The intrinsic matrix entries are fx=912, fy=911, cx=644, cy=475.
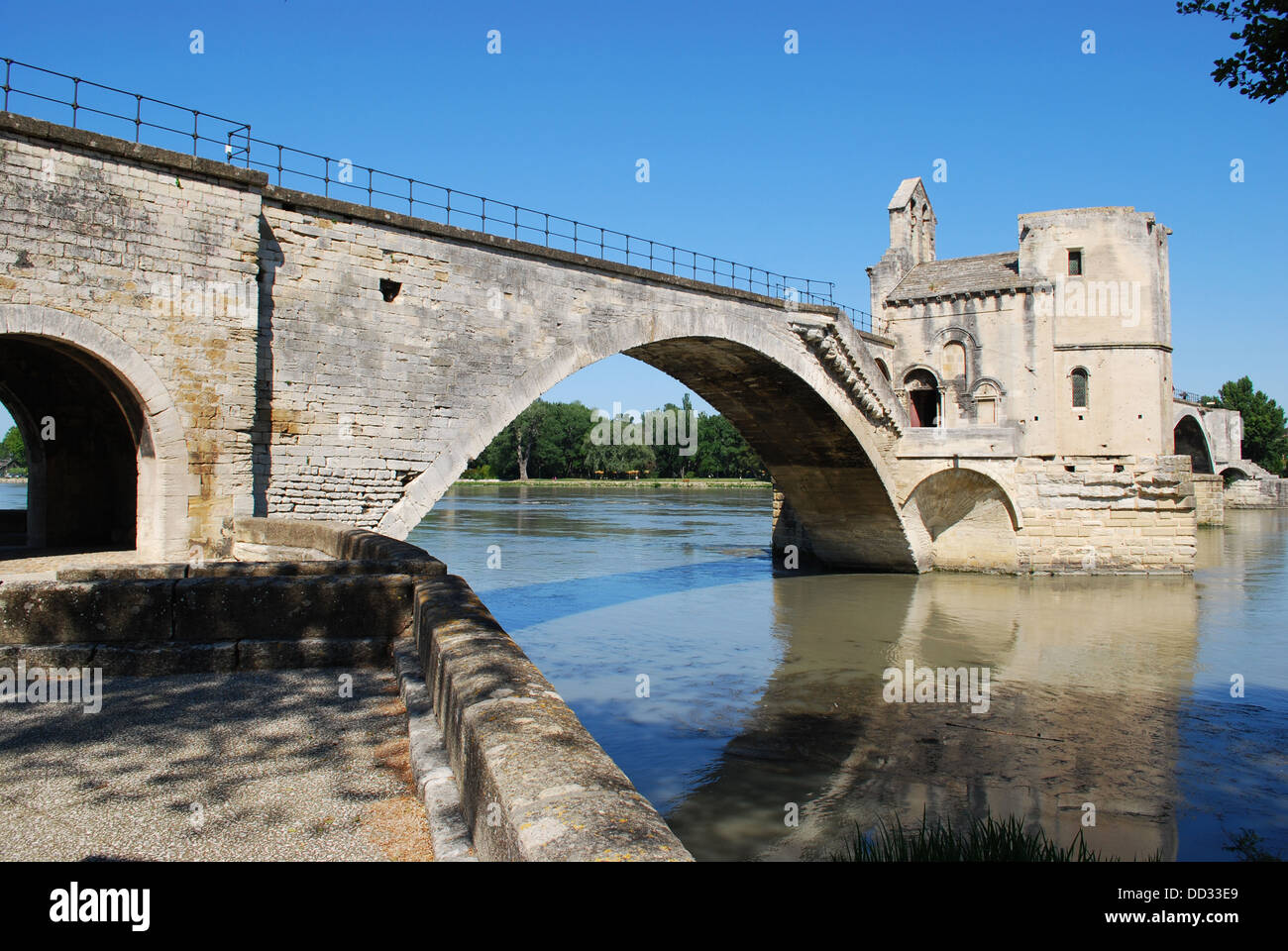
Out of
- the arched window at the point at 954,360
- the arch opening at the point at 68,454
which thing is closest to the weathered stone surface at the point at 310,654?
the arch opening at the point at 68,454

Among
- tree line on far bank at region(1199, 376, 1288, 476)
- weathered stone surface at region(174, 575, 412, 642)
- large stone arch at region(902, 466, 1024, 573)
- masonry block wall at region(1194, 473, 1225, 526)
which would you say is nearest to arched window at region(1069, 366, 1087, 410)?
large stone arch at region(902, 466, 1024, 573)

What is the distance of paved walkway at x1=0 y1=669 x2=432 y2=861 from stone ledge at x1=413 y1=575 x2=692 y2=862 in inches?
12.2

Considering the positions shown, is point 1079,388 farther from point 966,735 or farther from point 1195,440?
point 1195,440

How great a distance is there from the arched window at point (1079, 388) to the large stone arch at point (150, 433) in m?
23.1

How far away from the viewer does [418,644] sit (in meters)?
4.78

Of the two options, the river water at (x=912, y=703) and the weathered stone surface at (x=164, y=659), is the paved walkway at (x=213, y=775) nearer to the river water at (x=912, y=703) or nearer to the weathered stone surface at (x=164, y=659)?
the weathered stone surface at (x=164, y=659)

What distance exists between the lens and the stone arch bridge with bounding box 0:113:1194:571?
9.60m

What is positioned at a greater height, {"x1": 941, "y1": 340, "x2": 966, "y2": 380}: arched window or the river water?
{"x1": 941, "y1": 340, "x2": 966, "y2": 380}: arched window

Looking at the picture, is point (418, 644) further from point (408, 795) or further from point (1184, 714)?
point (1184, 714)

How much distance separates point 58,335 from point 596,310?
821cm

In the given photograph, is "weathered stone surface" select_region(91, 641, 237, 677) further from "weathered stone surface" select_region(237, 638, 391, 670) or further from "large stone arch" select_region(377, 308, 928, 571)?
"large stone arch" select_region(377, 308, 928, 571)

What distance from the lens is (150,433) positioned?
1016 cm

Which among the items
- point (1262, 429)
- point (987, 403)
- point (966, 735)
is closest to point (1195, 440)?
point (1262, 429)

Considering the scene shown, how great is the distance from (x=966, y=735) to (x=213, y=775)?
315 inches
